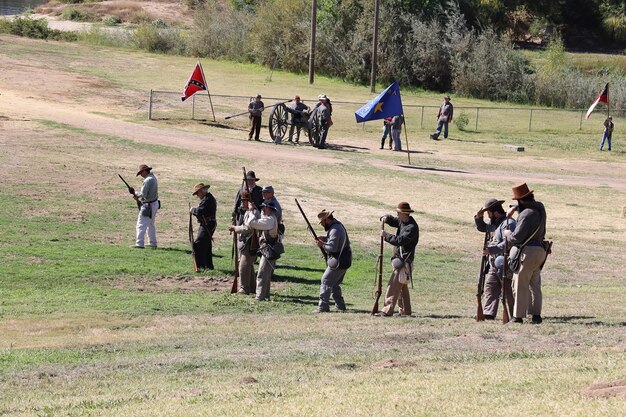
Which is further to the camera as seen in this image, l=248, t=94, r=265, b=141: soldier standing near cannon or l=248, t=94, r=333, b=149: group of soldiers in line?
l=248, t=94, r=265, b=141: soldier standing near cannon

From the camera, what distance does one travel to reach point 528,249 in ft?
47.8

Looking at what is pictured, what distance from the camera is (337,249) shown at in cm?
1588

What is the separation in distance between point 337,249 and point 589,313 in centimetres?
393

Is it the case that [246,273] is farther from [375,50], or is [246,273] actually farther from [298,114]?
[375,50]

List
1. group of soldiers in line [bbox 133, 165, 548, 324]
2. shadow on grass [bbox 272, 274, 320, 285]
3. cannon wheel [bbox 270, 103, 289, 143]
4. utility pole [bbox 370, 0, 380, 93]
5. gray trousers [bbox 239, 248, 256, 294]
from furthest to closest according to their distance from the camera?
utility pole [bbox 370, 0, 380, 93], cannon wheel [bbox 270, 103, 289, 143], shadow on grass [bbox 272, 274, 320, 285], gray trousers [bbox 239, 248, 256, 294], group of soldiers in line [bbox 133, 165, 548, 324]

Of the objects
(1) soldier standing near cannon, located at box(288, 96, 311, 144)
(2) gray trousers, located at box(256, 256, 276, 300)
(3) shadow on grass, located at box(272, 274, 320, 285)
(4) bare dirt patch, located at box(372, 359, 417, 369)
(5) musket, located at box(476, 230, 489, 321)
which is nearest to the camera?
(4) bare dirt patch, located at box(372, 359, 417, 369)

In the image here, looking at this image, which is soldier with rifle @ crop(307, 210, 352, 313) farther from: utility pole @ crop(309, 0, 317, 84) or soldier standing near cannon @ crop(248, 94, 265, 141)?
utility pole @ crop(309, 0, 317, 84)

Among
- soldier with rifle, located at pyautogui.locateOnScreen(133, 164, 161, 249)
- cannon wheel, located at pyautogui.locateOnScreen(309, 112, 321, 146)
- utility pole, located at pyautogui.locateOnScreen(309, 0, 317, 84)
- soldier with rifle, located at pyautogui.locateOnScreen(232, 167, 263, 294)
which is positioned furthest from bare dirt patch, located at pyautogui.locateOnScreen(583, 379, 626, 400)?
utility pole, located at pyautogui.locateOnScreen(309, 0, 317, 84)

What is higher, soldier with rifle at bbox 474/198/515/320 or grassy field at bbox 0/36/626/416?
soldier with rifle at bbox 474/198/515/320

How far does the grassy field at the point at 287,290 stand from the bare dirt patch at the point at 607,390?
0.37 ft

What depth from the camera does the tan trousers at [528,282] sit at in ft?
47.9

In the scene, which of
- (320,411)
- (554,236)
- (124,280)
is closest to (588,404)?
(320,411)

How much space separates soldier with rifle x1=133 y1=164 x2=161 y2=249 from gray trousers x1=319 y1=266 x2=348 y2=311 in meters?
5.93

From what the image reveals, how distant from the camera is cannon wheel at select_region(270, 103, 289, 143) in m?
39.7
